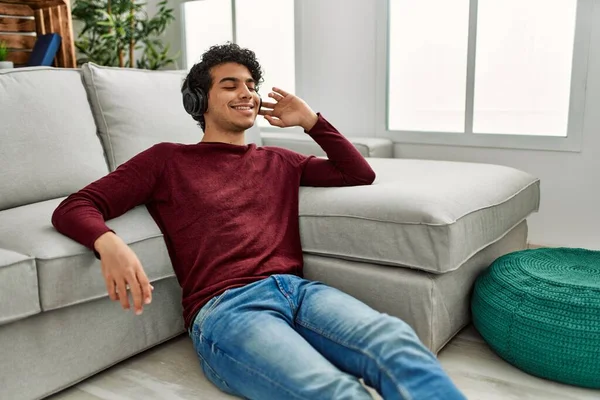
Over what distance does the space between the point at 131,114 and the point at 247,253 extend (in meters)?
0.94

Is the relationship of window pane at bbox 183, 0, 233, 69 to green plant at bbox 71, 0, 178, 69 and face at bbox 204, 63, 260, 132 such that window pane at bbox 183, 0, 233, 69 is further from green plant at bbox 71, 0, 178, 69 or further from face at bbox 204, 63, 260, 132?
face at bbox 204, 63, 260, 132

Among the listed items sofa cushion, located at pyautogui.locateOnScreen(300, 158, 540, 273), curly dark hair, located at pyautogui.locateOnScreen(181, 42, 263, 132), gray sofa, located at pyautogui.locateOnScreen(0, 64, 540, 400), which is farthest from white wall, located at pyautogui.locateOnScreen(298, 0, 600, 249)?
curly dark hair, located at pyautogui.locateOnScreen(181, 42, 263, 132)

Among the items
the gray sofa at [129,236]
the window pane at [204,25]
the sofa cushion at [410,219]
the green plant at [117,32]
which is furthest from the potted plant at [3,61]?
the sofa cushion at [410,219]

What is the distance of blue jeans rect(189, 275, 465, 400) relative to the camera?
1101 mm

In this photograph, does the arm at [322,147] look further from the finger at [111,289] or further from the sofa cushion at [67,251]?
the finger at [111,289]

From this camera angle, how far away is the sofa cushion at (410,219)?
5.11 ft

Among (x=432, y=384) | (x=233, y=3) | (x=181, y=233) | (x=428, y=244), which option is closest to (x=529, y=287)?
(x=428, y=244)

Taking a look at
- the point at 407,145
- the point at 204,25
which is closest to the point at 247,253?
the point at 407,145

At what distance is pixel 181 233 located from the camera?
1549mm

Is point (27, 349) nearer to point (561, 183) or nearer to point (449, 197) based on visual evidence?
point (449, 197)

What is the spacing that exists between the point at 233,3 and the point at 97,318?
2718 mm

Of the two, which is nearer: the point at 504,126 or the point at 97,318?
the point at 97,318

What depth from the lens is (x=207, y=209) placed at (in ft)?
5.03

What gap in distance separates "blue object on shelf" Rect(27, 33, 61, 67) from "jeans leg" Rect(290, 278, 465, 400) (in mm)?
2372
